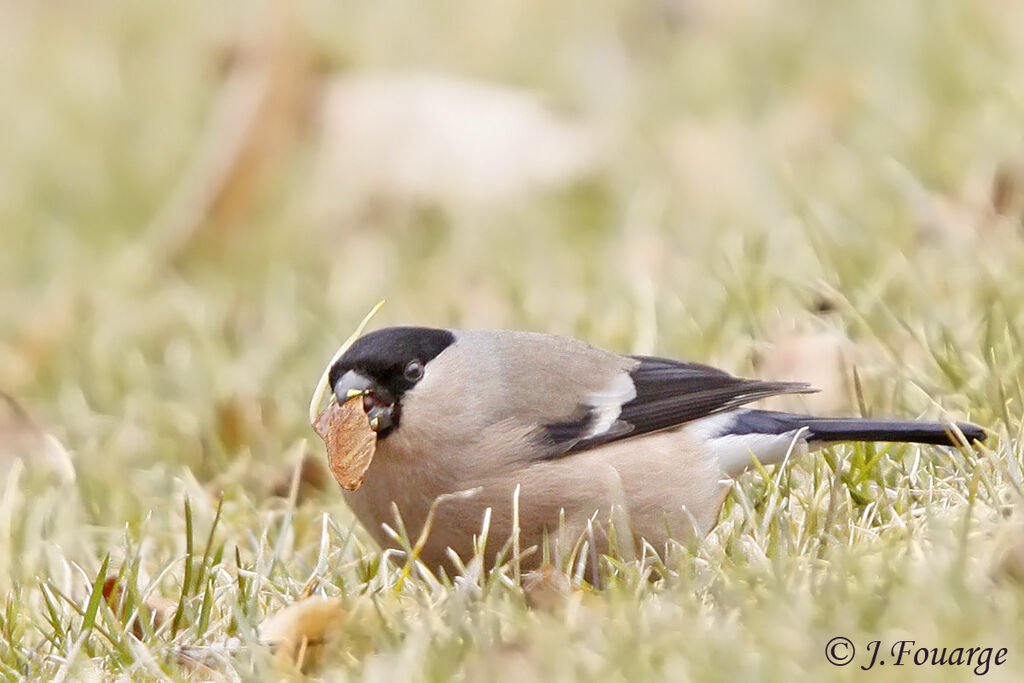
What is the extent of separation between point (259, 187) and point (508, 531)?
342 centimetres

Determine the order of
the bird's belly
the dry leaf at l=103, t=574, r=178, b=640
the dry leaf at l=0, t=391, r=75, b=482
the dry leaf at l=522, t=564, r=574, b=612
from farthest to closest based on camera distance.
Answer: the dry leaf at l=0, t=391, r=75, b=482 < the bird's belly < the dry leaf at l=103, t=574, r=178, b=640 < the dry leaf at l=522, t=564, r=574, b=612

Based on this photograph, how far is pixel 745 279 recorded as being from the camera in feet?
13.7

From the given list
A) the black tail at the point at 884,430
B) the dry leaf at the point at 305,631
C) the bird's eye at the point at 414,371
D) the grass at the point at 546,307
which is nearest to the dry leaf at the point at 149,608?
the grass at the point at 546,307

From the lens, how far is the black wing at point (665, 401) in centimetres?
314

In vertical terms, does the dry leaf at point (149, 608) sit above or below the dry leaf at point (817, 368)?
below

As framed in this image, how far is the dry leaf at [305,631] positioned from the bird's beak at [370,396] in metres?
0.60

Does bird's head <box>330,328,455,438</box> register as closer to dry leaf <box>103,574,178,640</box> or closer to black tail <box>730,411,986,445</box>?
dry leaf <box>103,574,178,640</box>

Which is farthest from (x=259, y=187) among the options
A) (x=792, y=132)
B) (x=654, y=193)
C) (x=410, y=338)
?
(x=410, y=338)

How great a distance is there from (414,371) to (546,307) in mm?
1516

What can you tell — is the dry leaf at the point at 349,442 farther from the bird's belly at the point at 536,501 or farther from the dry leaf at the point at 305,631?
the dry leaf at the point at 305,631

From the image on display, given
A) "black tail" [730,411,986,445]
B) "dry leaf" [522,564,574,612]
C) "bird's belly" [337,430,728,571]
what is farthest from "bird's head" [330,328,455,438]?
"black tail" [730,411,986,445]

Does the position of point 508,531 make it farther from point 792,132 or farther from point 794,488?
point 792,132

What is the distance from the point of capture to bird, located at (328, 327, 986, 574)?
2.93 metres

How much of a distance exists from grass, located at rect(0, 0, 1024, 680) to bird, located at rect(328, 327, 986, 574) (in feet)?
0.30
